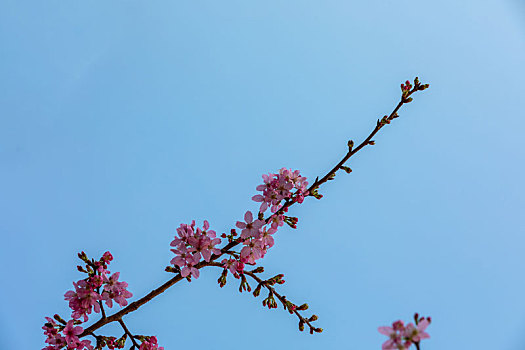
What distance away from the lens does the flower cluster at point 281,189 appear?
208 inches

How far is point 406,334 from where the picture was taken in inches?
123

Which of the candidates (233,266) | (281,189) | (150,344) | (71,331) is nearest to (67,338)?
(71,331)

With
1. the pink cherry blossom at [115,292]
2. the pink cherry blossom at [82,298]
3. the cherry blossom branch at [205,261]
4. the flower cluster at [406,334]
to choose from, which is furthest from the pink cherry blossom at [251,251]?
the flower cluster at [406,334]

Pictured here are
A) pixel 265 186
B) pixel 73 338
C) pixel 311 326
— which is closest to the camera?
pixel 73 338

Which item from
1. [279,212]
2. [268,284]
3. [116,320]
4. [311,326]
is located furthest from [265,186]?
[116,320]

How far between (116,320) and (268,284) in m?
1.93

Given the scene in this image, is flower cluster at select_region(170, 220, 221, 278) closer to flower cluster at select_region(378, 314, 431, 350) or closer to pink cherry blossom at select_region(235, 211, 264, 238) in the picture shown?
pink cherry blossom at select_region(235, 211, 264, 238)

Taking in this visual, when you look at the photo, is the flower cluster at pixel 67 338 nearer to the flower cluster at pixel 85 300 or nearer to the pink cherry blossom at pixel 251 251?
the flower cluster at pixel 85 300

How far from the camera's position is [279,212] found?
533 cm

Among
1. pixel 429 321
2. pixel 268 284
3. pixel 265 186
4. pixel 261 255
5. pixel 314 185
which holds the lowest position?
pixel 429 321

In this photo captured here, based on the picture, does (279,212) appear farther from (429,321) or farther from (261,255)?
(429,321)

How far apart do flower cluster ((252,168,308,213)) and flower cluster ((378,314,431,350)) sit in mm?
2312

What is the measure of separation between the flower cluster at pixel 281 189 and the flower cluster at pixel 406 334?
2312 mm

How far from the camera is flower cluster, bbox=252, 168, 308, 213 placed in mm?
5293
